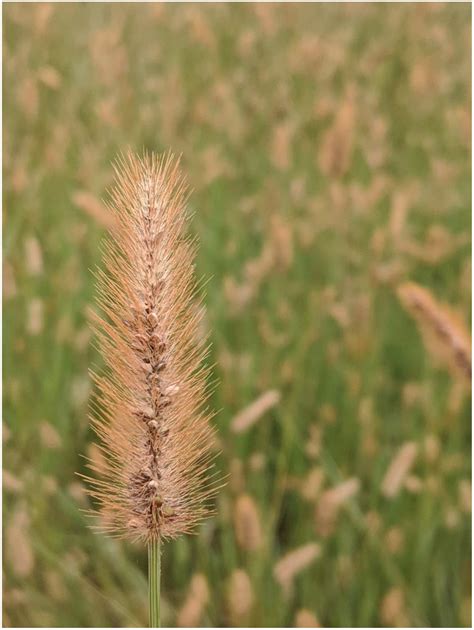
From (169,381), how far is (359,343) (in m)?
1.17

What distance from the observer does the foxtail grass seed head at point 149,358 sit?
435 millimetres

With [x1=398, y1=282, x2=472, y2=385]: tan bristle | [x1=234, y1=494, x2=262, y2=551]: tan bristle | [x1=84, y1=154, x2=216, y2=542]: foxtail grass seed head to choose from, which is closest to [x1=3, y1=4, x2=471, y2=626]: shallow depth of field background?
[x1=234, y1=494, x2=262, y2=551]: tan bristle

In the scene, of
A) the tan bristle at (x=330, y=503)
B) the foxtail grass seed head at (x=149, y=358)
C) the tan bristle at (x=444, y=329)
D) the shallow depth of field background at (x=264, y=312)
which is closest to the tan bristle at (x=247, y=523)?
the shallow depth of field background at (x=264, y=312)

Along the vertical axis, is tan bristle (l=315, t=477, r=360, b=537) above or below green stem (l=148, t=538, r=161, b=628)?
above

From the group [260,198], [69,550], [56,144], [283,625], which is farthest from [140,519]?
[260,198]

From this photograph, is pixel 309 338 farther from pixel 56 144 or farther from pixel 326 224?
pixel 56 144

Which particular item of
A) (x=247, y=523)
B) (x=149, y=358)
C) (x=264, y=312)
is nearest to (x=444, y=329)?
(x=247, y=523)

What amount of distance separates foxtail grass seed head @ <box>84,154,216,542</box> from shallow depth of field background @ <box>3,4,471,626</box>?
449mm

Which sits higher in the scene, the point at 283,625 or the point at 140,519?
the point at 140,519

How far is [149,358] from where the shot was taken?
451 mm

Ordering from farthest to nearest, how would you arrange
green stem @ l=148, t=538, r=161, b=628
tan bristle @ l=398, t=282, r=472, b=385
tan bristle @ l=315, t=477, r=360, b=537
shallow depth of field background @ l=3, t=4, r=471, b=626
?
shallow depth of field background @ l=3, t=4, r=471, b=626 < tan bristle @ l=315, t=477, r=360, b=537 < tan bristle @ l=398, t=282, r=472, b=385 < green stem @ l=148, t=538, r=161, b=628

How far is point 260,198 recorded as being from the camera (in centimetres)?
206

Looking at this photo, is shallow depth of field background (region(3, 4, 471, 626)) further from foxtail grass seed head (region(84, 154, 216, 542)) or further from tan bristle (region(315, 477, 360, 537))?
foxtail grass seed head (region(84, 154, 216, 542))

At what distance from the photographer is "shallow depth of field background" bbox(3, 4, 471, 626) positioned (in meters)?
1.27
